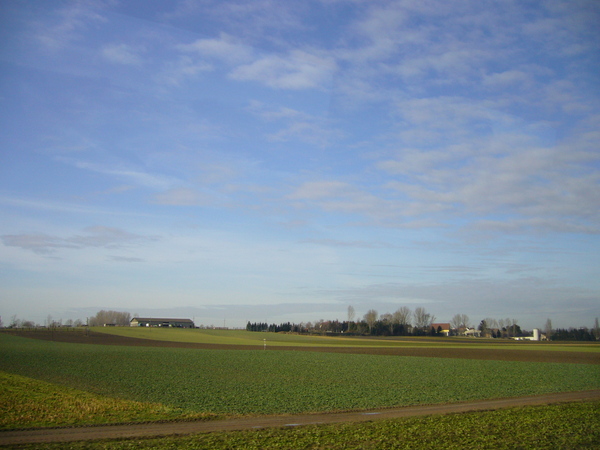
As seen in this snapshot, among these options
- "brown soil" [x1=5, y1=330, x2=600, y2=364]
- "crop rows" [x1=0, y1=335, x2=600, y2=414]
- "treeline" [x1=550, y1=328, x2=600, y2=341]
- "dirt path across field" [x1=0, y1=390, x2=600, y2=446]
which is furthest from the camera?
"treeline" [x1=550, y1=328, x2=600, y2=341]

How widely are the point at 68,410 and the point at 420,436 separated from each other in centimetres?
1397

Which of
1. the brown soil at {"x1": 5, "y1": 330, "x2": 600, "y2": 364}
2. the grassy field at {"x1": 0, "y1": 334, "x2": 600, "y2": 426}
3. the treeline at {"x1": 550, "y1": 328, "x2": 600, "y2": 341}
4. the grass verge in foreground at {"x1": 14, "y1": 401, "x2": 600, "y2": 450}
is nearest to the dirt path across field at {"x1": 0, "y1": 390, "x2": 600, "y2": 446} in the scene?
the grass verge in foreground at {"x1": 14, "y1": 401, "x2": 600, "y2": 450}

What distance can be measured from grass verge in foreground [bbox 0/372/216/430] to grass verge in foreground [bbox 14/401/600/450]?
3.64m

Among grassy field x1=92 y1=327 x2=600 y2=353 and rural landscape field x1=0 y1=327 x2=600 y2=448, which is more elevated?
rural landscape field x1=0 y1=327 x2=600 y2=448

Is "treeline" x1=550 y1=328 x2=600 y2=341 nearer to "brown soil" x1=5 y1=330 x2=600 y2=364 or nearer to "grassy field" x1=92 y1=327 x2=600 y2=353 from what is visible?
"grassy field" x1=92 y1=327 x2=600 y2=353

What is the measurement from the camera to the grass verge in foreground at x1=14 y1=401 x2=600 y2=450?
1389 centimetres

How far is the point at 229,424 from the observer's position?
17.4 m

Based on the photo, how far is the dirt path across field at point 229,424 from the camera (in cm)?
1482

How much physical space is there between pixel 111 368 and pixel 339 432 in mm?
28506

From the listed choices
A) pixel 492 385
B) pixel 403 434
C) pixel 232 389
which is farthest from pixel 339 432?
pixel 492 385

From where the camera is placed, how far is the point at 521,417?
18.5m

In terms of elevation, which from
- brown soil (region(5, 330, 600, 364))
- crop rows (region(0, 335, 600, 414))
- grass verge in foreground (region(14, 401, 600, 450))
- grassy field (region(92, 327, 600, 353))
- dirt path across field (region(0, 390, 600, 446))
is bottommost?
grassy field (region(92, 327, 600, 353))

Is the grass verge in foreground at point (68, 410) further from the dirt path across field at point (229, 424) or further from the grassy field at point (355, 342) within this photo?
the grassy field at point (355, 342)

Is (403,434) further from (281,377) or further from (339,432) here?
(281,377)
